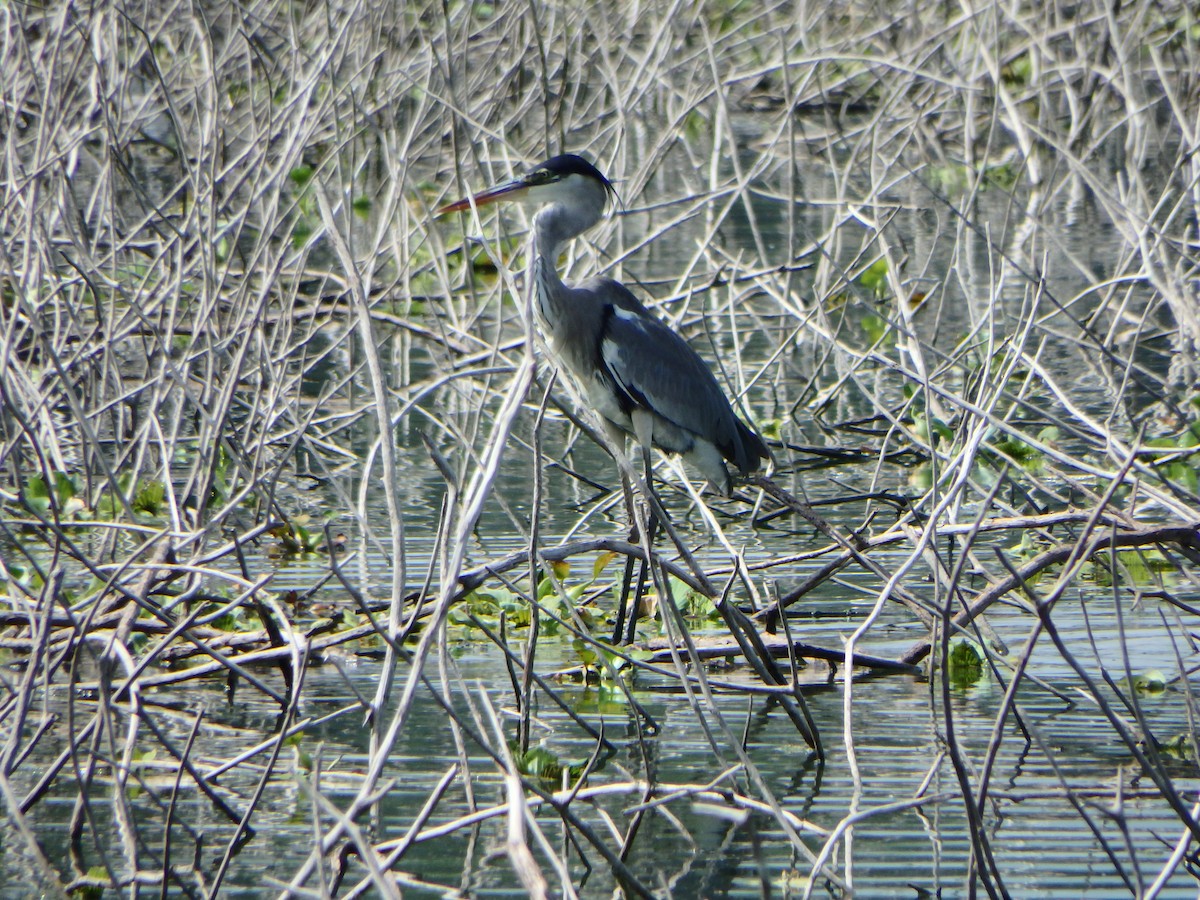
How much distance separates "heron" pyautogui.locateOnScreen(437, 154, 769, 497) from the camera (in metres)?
5.54

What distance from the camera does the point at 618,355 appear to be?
563 centimetres

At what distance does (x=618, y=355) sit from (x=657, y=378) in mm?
148

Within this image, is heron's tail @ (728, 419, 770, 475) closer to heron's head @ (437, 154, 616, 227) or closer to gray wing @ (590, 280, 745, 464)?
gray wing @ (590, 280, 745, 464)

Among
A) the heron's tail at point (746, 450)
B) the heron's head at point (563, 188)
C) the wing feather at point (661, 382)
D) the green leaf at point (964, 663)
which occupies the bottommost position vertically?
the green leaf at point (964, 663)

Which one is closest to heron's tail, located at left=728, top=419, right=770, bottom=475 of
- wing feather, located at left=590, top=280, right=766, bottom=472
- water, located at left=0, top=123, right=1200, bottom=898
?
wing feather, located at left=590, top=280, right=766, bottom=472

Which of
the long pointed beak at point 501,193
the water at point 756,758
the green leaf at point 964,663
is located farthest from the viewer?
the long pointed beak at point 501,193

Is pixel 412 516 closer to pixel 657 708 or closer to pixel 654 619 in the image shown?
pixel 654 619

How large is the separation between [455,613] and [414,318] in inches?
165

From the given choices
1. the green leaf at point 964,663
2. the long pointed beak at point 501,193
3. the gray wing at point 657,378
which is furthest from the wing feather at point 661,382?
the green leaf at point 964,663

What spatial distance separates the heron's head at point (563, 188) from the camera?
5461mm

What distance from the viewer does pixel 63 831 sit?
3518 millimetres

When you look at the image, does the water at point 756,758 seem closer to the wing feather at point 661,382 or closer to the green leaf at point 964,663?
the green leaf at point 964,663

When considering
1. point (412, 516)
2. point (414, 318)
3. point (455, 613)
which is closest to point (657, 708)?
point (455, 613)

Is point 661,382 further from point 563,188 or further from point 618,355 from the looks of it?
point 563,188
